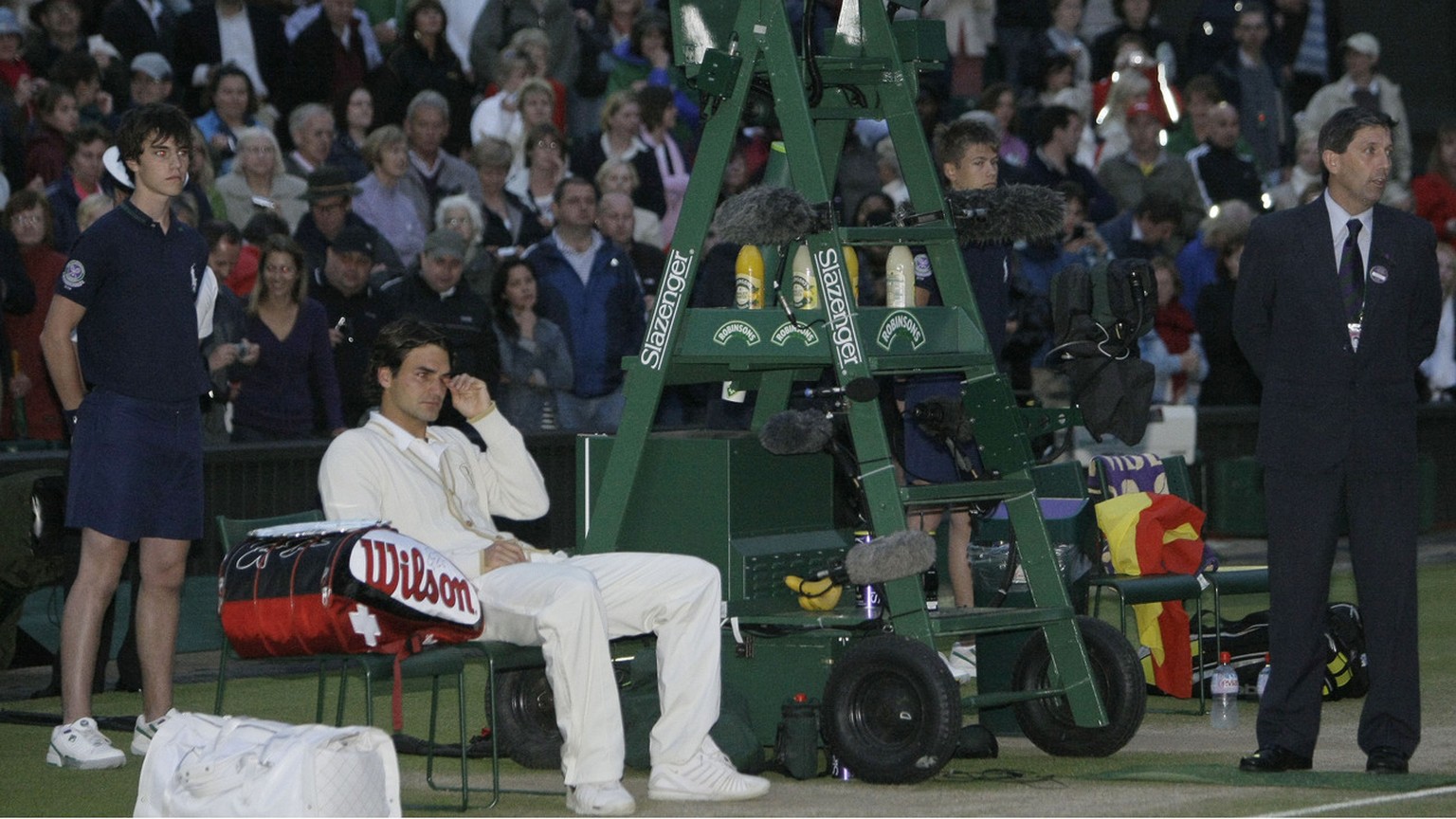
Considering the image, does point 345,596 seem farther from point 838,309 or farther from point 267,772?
point 838,309

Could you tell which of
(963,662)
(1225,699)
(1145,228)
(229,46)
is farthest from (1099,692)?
(229,46)

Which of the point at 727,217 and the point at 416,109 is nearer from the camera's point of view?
the point at 727,217

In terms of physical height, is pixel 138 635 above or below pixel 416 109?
below

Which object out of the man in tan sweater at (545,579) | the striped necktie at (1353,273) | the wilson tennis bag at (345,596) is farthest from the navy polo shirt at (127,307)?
the striped necktie at (1353,273)

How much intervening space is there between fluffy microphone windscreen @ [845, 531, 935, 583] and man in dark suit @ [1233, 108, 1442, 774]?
1043mm

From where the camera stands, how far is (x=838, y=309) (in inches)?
279

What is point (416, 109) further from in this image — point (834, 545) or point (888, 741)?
point (888, 741)

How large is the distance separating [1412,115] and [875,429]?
53.8 ft

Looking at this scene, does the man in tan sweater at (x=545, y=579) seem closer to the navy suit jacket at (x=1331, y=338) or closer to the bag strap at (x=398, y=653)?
the bag strap at (x=398, y=653)

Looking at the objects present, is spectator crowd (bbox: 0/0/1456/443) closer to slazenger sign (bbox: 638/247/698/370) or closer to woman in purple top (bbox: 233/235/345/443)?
woman in purple top (bbox: 233/235/345/443)

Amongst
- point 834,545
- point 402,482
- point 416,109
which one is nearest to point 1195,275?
point 416,109

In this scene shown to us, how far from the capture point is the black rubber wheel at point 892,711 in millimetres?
6684

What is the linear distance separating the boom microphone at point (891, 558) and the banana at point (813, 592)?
0.41 meters

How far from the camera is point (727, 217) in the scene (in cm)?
719
